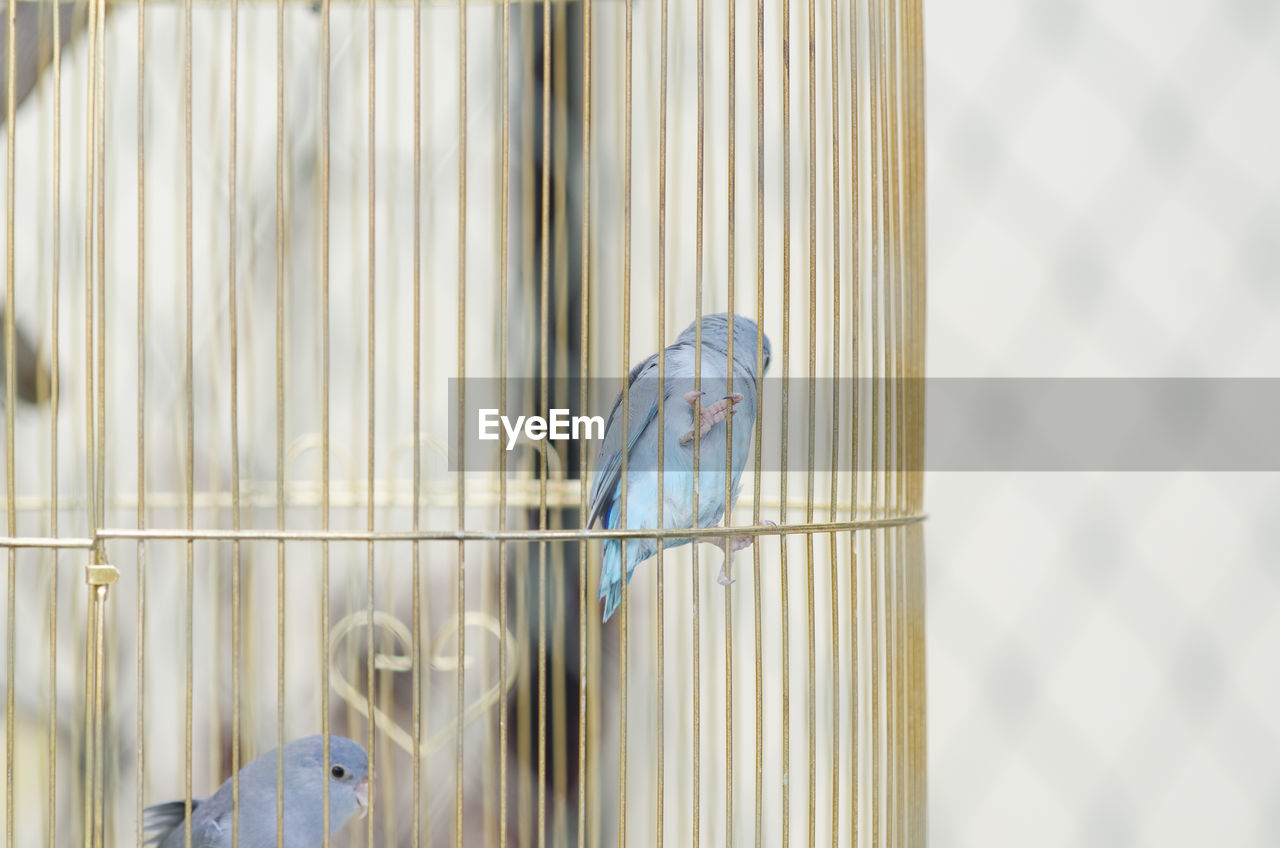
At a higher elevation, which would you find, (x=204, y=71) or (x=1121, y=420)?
(x=204, y=71)

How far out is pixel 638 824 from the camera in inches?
58.9

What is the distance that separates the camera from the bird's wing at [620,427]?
0.77 m

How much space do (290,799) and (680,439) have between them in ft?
1.24

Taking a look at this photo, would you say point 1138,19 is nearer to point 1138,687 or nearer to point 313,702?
point 1138,687

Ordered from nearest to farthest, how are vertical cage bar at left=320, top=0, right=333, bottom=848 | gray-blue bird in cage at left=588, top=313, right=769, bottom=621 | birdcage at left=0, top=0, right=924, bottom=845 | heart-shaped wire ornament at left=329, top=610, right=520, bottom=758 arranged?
1. vertical cage bar at left=320, top=0, right=333, bottom=848
2. gray-blue bird in cage at left=588, top=313, right=769, bottom=621
3. heart-shaped wire ornament at left=329, top=610, right=520, bottom=758
4. birdcage at left=0, top=0, right=924, bottom=845

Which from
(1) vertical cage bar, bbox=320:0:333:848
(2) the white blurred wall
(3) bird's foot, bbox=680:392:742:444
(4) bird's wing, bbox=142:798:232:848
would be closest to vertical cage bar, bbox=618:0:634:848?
(3) bird's foot, bbox=680:392:742:444

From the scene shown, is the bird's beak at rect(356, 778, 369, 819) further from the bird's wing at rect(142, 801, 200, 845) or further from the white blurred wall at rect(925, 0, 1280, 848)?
the white blurred wall at rect(925, 0, 1280, 848)

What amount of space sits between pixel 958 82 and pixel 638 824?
955 mm

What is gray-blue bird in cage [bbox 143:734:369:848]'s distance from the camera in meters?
0.81

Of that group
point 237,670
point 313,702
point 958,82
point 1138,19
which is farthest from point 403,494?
point 1138,19

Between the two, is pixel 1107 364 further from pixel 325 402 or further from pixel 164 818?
pixel 164 818

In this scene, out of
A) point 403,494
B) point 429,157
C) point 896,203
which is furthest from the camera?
point 429,157

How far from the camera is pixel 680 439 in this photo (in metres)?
0.77

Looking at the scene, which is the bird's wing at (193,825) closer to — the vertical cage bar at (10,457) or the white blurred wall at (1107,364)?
the vertical cage bar at (10,457)
